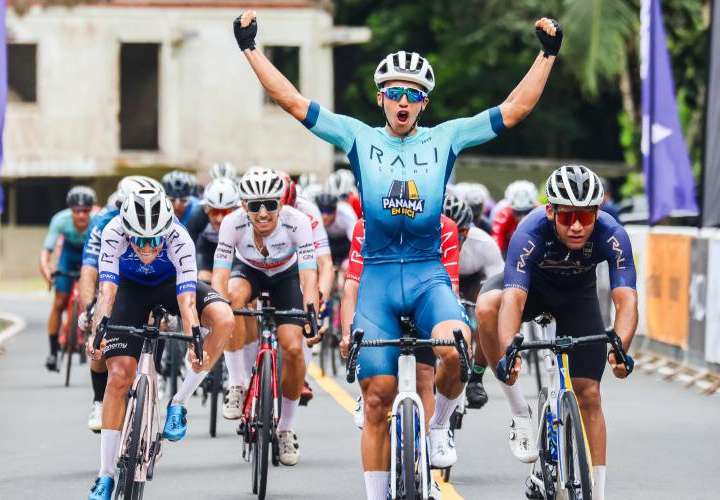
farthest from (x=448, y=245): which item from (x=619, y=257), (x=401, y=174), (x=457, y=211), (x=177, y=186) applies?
(x=177, y=186)

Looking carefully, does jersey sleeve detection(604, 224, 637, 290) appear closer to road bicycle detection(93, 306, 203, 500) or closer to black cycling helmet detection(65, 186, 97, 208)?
road bicycle detection(93, 306, 203, 500)

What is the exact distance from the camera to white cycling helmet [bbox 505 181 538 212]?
17562 mm

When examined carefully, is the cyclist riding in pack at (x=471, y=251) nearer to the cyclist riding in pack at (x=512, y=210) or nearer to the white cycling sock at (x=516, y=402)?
the cyclist riding in pack at (x=512, y=210)

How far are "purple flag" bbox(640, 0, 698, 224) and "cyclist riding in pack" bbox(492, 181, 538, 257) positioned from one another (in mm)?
5147

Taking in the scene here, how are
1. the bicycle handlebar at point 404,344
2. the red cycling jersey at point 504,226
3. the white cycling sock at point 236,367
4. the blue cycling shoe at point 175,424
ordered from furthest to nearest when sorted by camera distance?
the red cycling jersey at point 504,226, the white cycling sock at point 236,367, the blue cycling shoe at point 175,424, the bicycle handlebar at point 404,344

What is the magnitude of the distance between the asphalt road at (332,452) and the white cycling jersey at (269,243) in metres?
1.28

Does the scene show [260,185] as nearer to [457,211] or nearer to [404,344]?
[457,211]

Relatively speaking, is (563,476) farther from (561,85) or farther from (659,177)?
(561,85)

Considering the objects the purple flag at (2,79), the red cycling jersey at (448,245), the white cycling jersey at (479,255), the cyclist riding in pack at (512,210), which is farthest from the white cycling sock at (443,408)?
the purple flag at (2,79)

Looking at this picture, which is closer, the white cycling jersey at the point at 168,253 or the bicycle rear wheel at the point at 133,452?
the bicycle rear wheel at the point at 133,452

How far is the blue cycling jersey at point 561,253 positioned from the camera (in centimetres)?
927

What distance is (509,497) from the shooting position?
10.9m

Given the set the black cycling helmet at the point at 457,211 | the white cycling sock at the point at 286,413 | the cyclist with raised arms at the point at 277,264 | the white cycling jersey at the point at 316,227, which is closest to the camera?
the cyclist with raised arms at the point at 277,264

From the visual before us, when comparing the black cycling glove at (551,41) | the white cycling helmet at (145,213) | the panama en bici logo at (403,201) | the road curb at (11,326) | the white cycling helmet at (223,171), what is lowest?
the road curb at (11,326)
